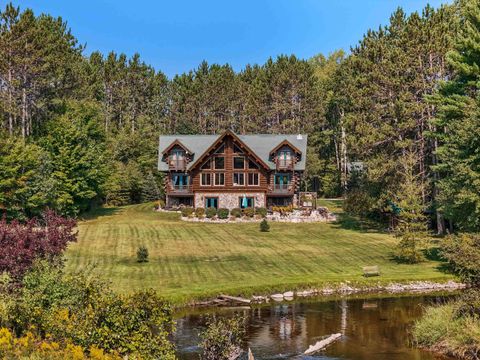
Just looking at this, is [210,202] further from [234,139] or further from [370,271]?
[370,271]

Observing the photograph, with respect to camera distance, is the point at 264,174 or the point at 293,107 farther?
the point at 293,107

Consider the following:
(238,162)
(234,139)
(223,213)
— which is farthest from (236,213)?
(234,139)

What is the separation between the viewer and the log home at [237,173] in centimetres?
7162

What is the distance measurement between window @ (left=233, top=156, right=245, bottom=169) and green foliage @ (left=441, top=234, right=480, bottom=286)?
114 ft

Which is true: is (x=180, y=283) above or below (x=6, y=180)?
below

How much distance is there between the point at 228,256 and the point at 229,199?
82.8ft

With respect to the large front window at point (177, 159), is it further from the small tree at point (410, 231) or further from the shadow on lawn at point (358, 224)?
the small tree at point (410, 231)

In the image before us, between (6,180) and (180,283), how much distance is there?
2594 centimetres

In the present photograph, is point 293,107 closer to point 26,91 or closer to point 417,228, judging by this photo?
point 26,91

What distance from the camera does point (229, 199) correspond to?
72000 millimetres

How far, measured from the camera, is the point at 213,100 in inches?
4742

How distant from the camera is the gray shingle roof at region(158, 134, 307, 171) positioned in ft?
242

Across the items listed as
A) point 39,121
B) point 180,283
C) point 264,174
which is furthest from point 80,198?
point 180,283

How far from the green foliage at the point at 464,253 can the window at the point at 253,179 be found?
33.7 metres
